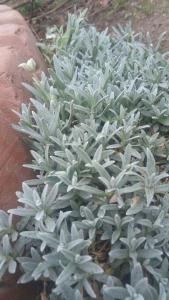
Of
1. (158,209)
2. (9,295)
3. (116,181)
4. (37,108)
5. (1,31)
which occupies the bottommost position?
(9,295)

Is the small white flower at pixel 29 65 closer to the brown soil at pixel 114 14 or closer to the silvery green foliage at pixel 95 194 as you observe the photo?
the silvery green foliage at pixel 95 194

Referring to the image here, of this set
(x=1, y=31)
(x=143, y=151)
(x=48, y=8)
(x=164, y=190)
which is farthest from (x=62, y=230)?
(x=48, y=8)

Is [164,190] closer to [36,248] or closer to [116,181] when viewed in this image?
[116,181]

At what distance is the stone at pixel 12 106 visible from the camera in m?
2.59

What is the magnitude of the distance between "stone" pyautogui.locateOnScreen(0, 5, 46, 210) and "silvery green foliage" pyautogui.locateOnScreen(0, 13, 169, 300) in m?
0.07

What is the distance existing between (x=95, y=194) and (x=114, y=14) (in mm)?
2406

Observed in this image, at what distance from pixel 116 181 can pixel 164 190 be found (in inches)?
8.9

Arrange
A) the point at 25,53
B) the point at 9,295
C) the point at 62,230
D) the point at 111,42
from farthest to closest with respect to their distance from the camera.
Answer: the point at 111,42, the point at 25,53, the point at 9,295, the point at 62,230

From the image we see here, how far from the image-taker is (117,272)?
2332 millimetres

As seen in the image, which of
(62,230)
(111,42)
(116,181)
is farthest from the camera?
(111,42)

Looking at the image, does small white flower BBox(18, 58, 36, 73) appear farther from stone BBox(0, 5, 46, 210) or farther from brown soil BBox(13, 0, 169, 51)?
brown soil BBox(13, 0, 169, 51)

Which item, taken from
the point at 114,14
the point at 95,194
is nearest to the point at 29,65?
the point at 95,194

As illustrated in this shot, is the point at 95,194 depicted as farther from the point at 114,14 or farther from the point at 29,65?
the point at 114,14

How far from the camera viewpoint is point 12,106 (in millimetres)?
2760
